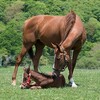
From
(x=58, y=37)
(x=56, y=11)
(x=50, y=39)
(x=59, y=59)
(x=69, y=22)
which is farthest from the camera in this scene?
(x=56, y=11)

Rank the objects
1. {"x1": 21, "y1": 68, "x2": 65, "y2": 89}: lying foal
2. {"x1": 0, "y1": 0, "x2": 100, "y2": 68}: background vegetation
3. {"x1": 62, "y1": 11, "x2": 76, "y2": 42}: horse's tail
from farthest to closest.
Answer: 1. {"x1": 0, "y1": 0, "x2": 100, "y2": 68}: background vegetation
2. {"x1": 62, "y1": 11, "x2": 76, "y2": 42}: horse's tail
3. {"x1": 21, "y1": 68, "x2": 65, "y2": 89}: lying foal

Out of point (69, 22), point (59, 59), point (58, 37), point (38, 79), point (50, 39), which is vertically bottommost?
point (38, 79)

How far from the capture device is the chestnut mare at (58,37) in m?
7.91

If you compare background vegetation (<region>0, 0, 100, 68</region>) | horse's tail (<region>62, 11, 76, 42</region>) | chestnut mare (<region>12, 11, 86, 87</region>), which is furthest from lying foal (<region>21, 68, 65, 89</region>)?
background vegetation (<region>0, 0, 100, 68</region>)

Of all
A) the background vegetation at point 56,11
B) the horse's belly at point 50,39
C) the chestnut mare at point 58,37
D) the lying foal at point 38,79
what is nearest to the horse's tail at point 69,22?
the chestnut mare at point 58,37

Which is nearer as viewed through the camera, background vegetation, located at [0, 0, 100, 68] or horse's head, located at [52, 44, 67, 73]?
horse's head, located at [52, 44, 67, 73]

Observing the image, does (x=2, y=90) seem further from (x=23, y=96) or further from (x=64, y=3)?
(x=64, y=3)

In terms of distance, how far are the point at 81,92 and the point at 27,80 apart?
1.38m

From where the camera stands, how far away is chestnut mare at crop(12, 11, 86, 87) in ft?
26.0

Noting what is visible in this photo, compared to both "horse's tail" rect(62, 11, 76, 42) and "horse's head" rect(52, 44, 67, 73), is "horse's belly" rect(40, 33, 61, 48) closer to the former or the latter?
"horse's tail" rect(62, 11, 76, 42)

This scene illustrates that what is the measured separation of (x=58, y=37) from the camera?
9.12m

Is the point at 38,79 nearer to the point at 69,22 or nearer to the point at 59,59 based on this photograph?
the point at 59,59

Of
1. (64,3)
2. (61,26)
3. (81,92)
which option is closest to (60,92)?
(81,92)

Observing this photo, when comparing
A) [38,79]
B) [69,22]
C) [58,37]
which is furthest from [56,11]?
[38,79]
